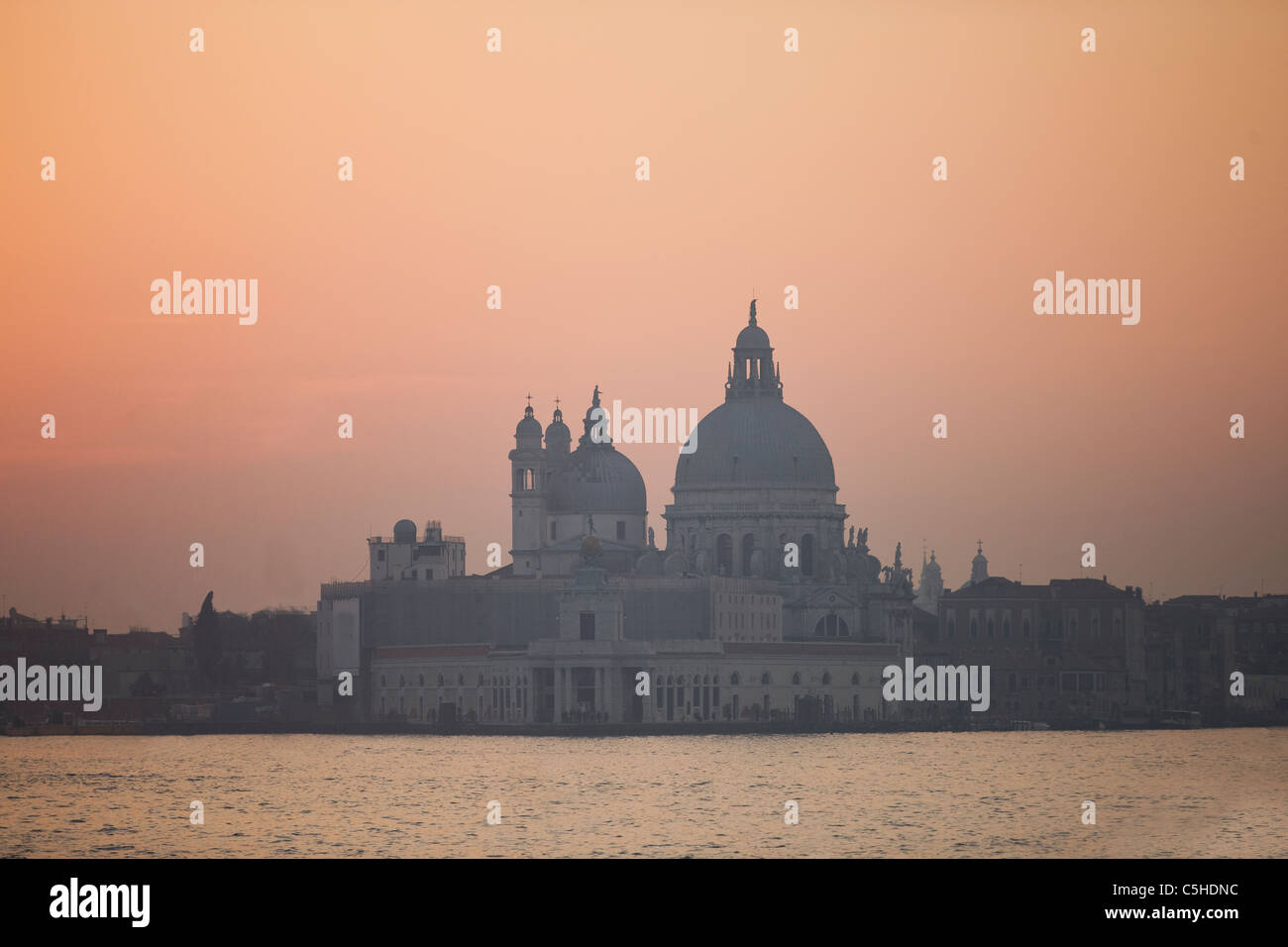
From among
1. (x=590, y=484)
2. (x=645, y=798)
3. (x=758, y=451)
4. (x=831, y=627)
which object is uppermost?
(x=758, y=451)

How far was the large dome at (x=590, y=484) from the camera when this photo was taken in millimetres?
126250

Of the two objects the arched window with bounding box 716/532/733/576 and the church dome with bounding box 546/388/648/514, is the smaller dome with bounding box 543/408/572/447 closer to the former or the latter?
the church dome with bounding box 546/388/648/514

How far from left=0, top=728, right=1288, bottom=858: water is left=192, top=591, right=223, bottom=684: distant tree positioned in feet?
98.1

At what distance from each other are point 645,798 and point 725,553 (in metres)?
65.4

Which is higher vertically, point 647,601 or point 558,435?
point 558,435

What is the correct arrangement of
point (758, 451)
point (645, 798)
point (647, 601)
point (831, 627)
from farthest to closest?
point (758, 451), point (831, 627), point (647, 601), point (645, 798)

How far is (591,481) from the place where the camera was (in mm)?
126375

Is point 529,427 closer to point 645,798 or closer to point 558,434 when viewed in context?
point 558,434

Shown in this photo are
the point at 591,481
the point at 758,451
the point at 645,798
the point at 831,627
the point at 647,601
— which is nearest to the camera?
the point at 645,798

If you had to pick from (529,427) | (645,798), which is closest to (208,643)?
(529,427)

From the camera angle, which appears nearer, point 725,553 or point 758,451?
point 758,451

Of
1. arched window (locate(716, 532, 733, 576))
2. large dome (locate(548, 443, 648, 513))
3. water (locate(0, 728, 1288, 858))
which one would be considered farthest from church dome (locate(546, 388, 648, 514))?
water (locate(0, 728, 1288, 858))
